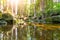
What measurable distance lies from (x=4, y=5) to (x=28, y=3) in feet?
13.6

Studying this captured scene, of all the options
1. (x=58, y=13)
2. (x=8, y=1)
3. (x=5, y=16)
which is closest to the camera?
(x=5, y=16)

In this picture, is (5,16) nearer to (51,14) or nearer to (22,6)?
(51,14)

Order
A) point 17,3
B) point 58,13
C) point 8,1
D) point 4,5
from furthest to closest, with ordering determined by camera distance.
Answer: point 17,3
point 8,1
point 4,5
point 58,13

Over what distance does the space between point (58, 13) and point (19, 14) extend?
6.61 m

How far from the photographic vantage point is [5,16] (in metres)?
14.4

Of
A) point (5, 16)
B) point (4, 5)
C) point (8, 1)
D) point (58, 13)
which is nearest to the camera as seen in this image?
point (5, 16)

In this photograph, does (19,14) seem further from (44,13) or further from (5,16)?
(5,16)

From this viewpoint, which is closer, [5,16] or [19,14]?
[5,16]

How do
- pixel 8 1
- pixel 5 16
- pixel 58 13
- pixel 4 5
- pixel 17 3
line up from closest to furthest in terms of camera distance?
pixel 5 16 < pixel 58 13 < pixel 4 5 < pixel 8 1 < pixel 17 3

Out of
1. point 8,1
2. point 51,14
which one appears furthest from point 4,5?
point 51,14

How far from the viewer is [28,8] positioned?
23.2 meters

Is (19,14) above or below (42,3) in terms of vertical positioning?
below

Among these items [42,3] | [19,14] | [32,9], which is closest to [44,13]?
[42,3]

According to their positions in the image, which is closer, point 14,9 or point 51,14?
point 51,14
